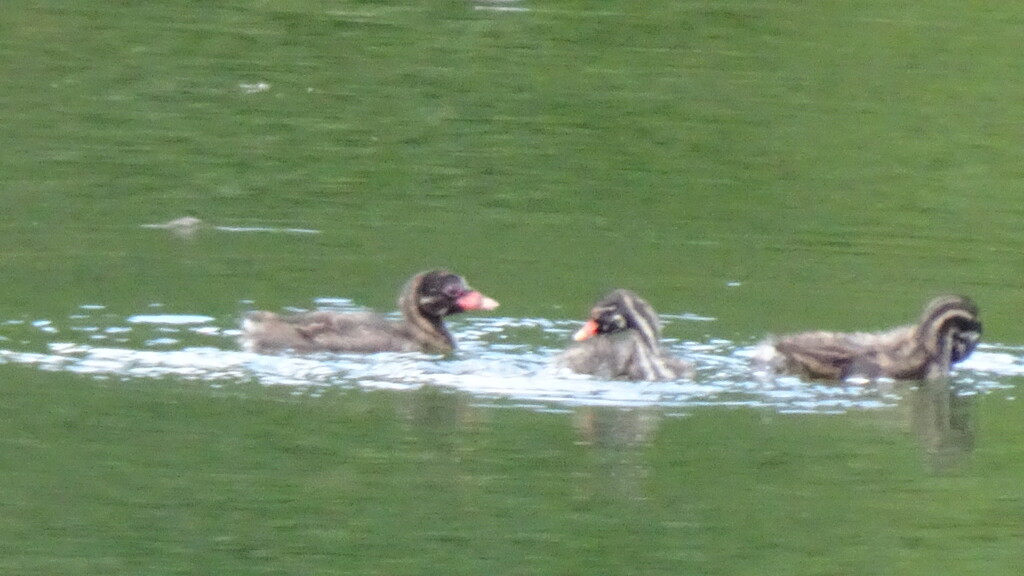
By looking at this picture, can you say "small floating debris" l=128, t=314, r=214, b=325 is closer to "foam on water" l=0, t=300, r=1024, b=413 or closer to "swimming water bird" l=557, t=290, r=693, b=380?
"foam on water" l=0, t=300, r=1024, b=413

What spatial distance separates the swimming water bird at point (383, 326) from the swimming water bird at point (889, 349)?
1512 millimetres

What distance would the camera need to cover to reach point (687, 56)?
1631cm

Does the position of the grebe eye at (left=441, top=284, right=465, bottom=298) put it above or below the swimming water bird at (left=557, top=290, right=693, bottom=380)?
Result: above

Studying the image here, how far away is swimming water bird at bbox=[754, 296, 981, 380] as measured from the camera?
1005 cm

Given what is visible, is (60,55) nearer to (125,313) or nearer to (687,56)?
(687,56)

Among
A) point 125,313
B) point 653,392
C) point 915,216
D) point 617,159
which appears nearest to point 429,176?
point 617,159

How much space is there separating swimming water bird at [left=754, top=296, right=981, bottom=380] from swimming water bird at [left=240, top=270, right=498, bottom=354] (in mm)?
1512

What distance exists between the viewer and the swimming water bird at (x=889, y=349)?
1005cm

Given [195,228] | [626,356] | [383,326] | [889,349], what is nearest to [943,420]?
[889,349]

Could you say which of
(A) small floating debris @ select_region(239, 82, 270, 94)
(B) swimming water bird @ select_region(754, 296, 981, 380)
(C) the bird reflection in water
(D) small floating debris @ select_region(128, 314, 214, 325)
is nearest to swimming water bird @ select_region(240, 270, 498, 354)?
(D) small floating debris @ select_region(128, 314, 214, 325)

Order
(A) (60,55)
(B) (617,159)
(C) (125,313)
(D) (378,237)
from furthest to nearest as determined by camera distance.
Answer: (A) (60,55), (B) (617,159), (D) (378,237), (C) (125,313)

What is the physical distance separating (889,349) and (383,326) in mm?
2296

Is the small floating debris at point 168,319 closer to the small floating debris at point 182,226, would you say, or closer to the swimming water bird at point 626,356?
the swimming water bird at point 626,356

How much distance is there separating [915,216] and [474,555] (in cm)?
662
